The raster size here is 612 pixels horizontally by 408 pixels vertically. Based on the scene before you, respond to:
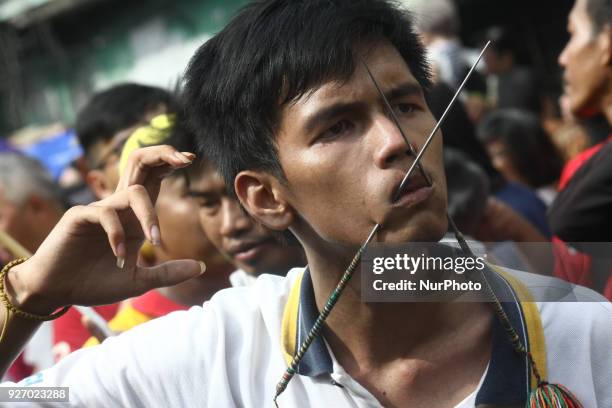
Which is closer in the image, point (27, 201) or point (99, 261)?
point (99, 261)

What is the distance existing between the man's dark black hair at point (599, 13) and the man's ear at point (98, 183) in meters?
1.93

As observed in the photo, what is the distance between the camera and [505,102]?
222 inches

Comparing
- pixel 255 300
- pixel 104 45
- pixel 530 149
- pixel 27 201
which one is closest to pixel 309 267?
pixel 255 300

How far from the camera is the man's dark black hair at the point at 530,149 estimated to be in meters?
4.20

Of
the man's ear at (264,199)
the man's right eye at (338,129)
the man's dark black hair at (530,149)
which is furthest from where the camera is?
the man's dark black hair at (530,149)

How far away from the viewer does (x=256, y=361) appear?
1.87 metres

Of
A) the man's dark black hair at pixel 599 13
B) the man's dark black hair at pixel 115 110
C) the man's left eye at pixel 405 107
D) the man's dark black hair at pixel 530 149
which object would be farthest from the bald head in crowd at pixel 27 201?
the man's dark black hair at pixel 530 149

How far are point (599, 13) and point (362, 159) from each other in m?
1.42

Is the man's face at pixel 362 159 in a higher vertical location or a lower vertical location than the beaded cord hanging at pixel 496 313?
higher

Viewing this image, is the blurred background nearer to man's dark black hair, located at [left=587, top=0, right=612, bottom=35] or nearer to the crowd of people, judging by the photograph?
man's dark black hair, located at [left=587, top=0, right=612, bottom=35]

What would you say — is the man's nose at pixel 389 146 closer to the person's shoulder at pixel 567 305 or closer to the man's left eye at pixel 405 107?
the man's left eye at pixel 405 107

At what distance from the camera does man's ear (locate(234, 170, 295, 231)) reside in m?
1.94

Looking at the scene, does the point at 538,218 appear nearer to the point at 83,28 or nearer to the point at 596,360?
the point at 596,360

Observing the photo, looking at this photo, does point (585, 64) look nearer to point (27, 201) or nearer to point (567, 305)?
point (567, 305)
